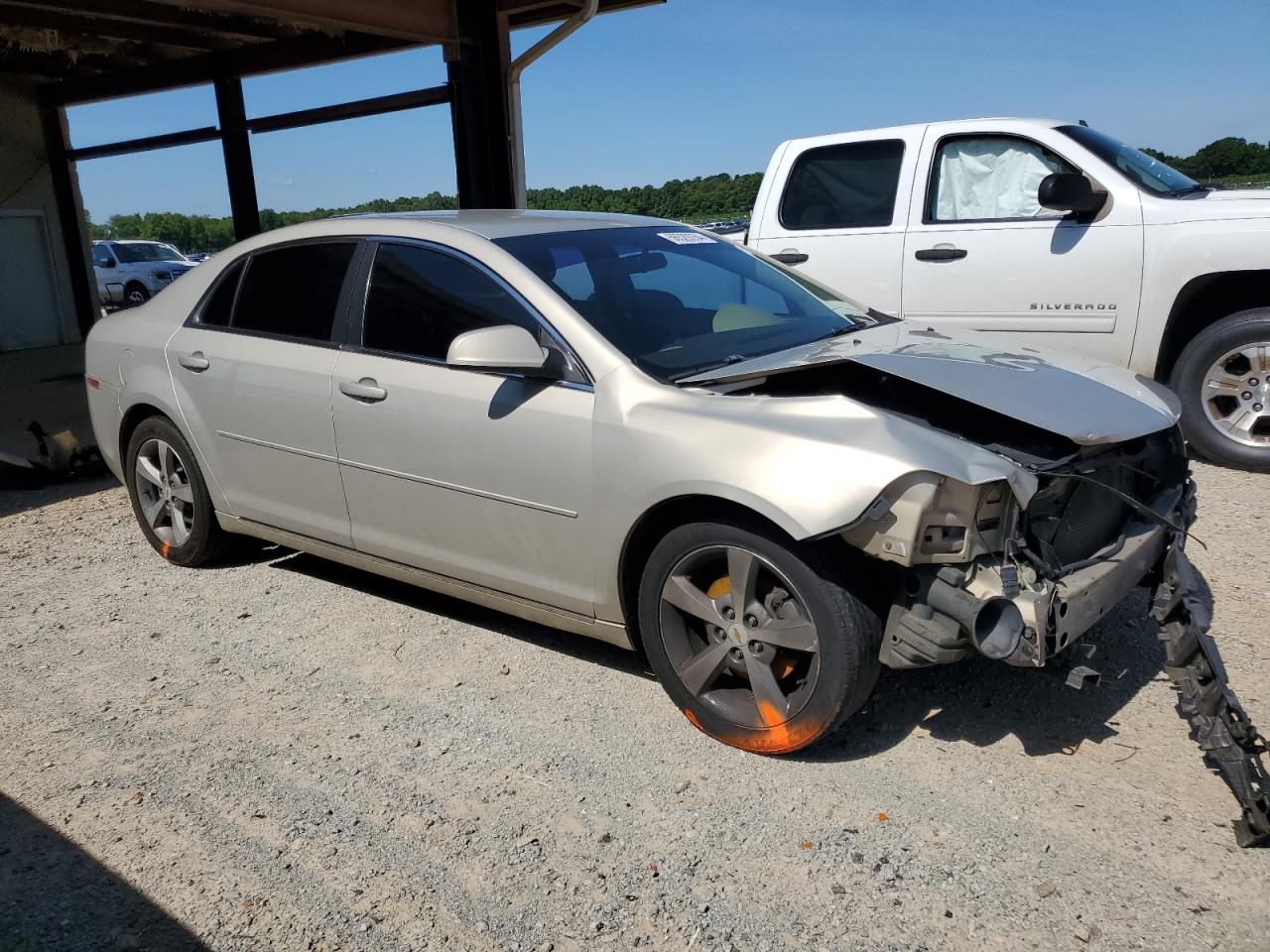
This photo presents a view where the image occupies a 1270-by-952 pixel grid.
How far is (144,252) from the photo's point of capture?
87.3ft

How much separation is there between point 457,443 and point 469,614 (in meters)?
1.09

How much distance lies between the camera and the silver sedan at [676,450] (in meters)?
2.99

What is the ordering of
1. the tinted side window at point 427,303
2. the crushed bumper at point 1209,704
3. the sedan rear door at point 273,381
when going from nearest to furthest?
1. the crushed bumper at point 1209,704
2. the tinted side window at point 427,303
3. the sedan rear door at point 273,381

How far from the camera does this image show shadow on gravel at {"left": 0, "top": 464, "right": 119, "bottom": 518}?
6.88 m

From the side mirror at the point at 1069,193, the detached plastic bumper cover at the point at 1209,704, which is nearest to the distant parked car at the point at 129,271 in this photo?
the side mirror at the point at 1069,193

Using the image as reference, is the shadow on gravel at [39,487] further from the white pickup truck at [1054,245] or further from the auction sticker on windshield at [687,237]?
the white pickup truck at [1054,245]

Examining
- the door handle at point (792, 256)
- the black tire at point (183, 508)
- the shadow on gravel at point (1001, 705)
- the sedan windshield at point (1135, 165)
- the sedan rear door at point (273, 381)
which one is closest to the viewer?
the shadow on gravel at point (1001, 705)

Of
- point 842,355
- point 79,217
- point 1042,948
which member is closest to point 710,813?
point 1042,948

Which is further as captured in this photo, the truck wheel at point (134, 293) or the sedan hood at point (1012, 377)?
the truck wheel at point (134, 293)

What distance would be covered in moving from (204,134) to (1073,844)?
11617mm

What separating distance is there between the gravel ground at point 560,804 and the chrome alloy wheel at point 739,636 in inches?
8.0

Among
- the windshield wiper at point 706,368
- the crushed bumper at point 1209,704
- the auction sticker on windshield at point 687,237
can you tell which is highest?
the auction sticker on windshield at point 687,237

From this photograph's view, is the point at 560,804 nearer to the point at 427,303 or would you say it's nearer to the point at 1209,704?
the point at 1209,704

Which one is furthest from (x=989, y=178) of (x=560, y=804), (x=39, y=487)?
(x=39, y=487)
